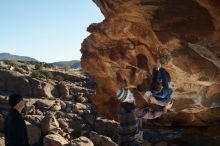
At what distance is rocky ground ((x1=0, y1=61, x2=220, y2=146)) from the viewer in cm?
1644

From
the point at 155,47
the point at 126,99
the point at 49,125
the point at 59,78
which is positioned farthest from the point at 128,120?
the point at 59,78

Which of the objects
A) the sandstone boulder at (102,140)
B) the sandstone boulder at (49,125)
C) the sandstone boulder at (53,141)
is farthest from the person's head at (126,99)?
the sandstone boulder at (49,125)

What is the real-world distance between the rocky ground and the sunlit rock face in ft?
3.89

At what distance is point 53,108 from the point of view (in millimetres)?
38188

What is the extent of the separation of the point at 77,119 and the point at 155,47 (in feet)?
77.5

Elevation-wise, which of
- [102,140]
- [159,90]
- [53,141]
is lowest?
[102,140]

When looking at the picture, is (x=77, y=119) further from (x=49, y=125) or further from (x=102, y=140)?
(x=102, y=140)

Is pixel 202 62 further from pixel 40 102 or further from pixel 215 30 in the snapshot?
pixel 40 102

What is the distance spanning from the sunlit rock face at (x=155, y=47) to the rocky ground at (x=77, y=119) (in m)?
1.19

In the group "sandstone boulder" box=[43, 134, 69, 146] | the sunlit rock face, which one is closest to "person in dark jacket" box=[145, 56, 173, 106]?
the sunlit rock face

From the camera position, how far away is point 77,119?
121ft

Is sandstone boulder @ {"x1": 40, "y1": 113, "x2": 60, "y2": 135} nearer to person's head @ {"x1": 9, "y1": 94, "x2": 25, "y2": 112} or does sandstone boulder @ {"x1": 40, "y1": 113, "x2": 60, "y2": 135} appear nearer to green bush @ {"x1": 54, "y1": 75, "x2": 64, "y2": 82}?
green bush @ {"x1": 54, "y1": 75, "x2": 64, "y2": 82}

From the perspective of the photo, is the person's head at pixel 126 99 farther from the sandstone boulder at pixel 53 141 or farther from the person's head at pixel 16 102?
the sandstone boulder at pixel 53 141

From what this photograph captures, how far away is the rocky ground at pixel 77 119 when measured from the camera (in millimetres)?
16438
